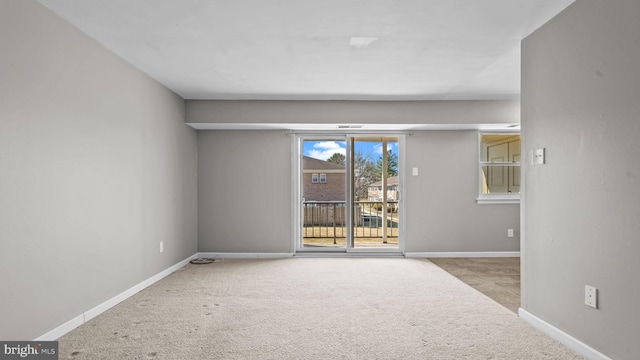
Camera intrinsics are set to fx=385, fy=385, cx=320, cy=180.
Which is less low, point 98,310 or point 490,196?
point 490,196

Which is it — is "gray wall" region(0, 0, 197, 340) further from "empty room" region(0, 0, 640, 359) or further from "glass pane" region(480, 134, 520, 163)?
"glass pane" region(480, 134, 520, 163)

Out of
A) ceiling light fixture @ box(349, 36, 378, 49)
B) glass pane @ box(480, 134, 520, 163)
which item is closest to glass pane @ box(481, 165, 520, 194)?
glass pane @ box(480, 134, 520, 163)

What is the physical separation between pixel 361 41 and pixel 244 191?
3281mm

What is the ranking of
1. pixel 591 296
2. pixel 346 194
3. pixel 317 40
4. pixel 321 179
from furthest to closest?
pixel 321 179
pixel 346 194
pixel 317 40
pixel 591 296

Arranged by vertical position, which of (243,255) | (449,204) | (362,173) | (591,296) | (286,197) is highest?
(362,173)

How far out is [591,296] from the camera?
7.56 feet

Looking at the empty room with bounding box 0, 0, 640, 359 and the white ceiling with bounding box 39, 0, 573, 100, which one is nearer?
the empty room with bounding box 0, 0, 640, 359

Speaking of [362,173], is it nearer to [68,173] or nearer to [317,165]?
[317,165]

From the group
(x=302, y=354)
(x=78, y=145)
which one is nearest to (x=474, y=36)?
(x=302, y=354)

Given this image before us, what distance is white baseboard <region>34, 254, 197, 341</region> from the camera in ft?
8.63

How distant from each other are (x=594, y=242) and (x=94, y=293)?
3610 mm

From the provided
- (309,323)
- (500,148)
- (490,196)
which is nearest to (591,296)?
(309,323)

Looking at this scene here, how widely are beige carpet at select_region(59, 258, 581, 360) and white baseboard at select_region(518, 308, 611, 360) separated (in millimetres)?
49

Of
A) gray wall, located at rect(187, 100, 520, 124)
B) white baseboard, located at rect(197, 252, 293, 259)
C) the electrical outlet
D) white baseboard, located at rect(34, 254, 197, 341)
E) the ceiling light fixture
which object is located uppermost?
the ceiling light fixture
